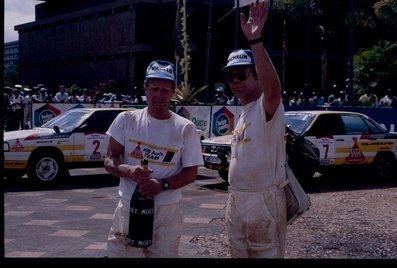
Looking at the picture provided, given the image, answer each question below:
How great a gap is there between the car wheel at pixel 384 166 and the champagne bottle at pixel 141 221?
1092cm

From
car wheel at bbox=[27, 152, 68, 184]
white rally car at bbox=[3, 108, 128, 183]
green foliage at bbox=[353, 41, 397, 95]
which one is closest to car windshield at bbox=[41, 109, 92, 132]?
white rally car at bbox=[3, 108, 128, 183]

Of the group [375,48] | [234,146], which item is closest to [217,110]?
[234,146]

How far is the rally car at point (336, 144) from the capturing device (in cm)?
1184

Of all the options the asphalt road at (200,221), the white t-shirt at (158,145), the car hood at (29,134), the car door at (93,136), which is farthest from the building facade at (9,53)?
the car door at (93,136)

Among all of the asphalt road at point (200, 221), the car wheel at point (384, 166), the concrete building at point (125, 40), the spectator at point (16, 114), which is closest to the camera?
the asphalt road at point (200, 221)

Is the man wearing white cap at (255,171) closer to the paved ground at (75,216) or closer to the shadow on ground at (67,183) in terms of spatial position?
the paved ground at (75,216)

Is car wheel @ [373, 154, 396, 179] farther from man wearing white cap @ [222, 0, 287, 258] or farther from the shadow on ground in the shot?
man wearing white cap @ [222, 0, 287, 258]

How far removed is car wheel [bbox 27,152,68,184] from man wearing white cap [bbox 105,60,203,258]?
8652 mm

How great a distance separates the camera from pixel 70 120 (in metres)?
12.9

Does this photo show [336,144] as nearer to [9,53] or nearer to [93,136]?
[93,136]

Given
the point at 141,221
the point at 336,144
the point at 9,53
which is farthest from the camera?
the point at 336,144

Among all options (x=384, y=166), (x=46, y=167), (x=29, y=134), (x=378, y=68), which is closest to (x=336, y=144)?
(x=384, y=166)

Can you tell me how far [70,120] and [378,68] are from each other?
75.4ft

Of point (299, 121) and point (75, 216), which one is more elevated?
point (299, 121)
